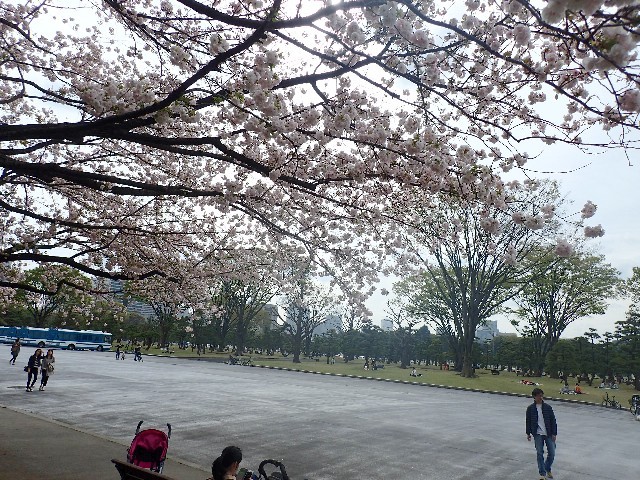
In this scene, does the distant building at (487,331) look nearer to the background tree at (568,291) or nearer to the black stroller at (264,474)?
the background tree at (568,291)

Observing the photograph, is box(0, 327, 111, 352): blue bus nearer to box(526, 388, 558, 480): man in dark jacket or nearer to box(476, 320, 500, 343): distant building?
box(476, 320, 500, 343): distant building

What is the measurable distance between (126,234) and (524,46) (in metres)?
8.11

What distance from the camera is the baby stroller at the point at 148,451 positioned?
5.84 m

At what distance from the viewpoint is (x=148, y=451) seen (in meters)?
5.89

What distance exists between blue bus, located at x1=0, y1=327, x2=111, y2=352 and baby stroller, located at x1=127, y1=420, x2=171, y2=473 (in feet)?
160

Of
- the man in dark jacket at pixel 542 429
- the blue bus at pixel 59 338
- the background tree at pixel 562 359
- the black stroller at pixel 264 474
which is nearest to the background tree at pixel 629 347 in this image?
the background tree at pixel 562 359

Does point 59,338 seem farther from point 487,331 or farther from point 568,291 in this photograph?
point 487,331

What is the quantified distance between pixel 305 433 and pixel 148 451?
19.9ft

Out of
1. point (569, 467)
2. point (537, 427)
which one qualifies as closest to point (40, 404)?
point (537, 427)

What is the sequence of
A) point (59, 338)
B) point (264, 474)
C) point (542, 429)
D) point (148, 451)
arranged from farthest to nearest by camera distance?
point (59, 338), point (542, 429), point (148, 451), point (264, 474)

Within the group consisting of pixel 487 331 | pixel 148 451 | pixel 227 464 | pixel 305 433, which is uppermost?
pixel 487 331

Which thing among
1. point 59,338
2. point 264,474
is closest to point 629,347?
point 264,474

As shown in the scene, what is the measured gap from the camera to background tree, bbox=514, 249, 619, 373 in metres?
→ 37.3

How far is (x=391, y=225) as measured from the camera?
8.84 m
